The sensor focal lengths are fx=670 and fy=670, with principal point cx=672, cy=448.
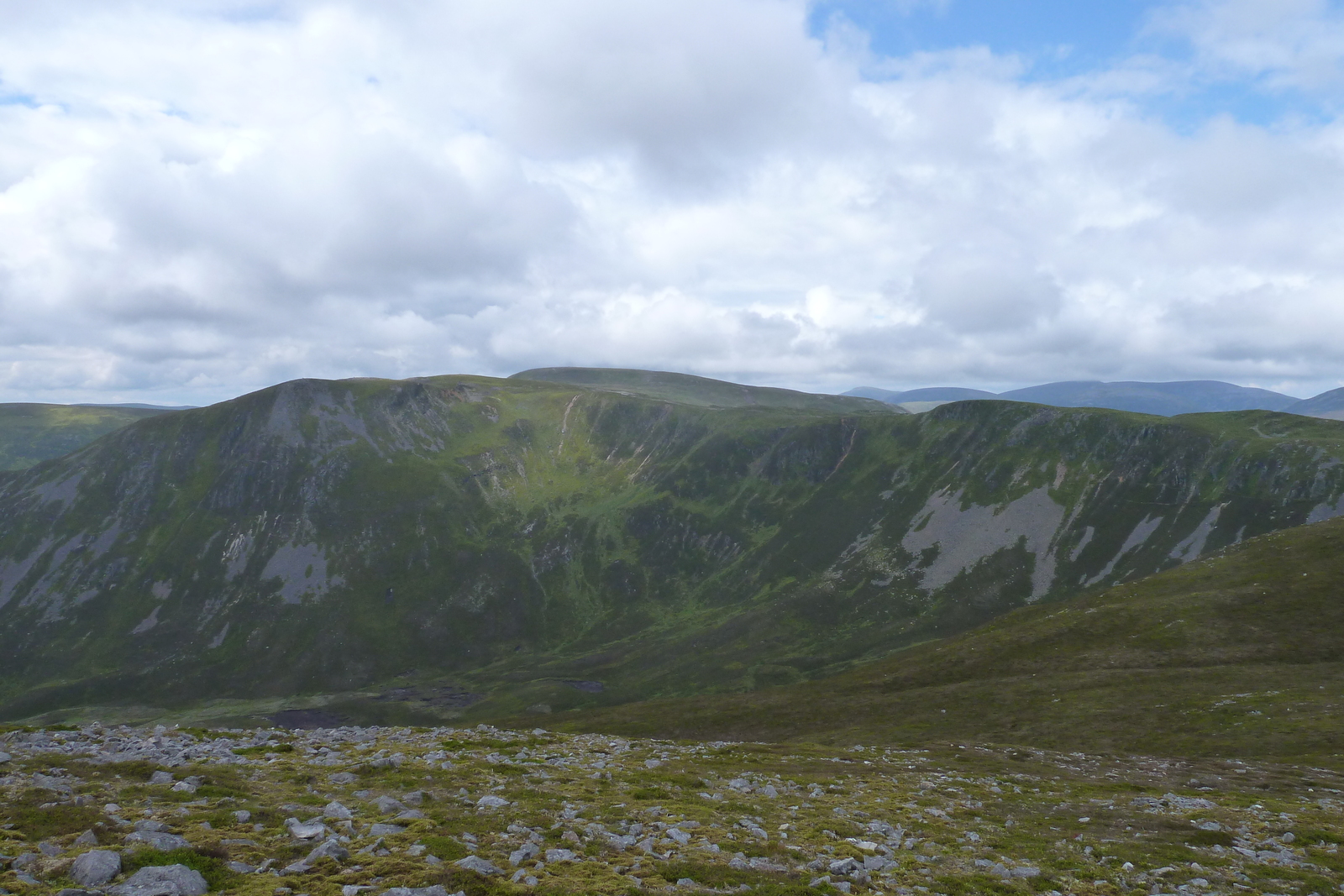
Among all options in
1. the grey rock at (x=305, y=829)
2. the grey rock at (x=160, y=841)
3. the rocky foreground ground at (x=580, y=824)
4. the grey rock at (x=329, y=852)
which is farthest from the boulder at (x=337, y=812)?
the grey rock at (x=160, y=841)

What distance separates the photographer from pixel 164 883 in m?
16.1

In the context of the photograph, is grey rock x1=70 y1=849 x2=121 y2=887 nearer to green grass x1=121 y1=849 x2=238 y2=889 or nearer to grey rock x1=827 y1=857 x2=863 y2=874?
green grass x1=121 y1=849 x2=238 y2=889

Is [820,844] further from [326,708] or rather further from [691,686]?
[326,708]

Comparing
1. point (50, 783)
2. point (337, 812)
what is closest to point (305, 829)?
point (337, 812)

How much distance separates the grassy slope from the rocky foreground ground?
78.1 feet

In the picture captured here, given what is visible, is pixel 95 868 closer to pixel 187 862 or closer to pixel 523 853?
pixel 187 862

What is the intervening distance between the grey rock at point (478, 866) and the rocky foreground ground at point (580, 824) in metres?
0.08

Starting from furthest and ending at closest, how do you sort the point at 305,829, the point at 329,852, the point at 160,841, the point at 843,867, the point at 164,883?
the point at 843,867, the point at 305,829, the point at 329,852, the point at 160,841, the point at 164,883

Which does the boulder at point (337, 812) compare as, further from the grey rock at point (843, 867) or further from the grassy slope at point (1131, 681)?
the grassy slope at point (1131, 681)

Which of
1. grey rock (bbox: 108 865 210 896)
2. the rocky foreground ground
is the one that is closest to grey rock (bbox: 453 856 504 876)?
the rocky foreground ground

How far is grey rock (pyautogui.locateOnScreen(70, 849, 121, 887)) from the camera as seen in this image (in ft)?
52.4

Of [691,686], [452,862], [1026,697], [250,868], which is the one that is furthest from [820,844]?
[691,686]

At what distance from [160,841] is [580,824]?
42.6 feet

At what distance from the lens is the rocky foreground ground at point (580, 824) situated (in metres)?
18.3
